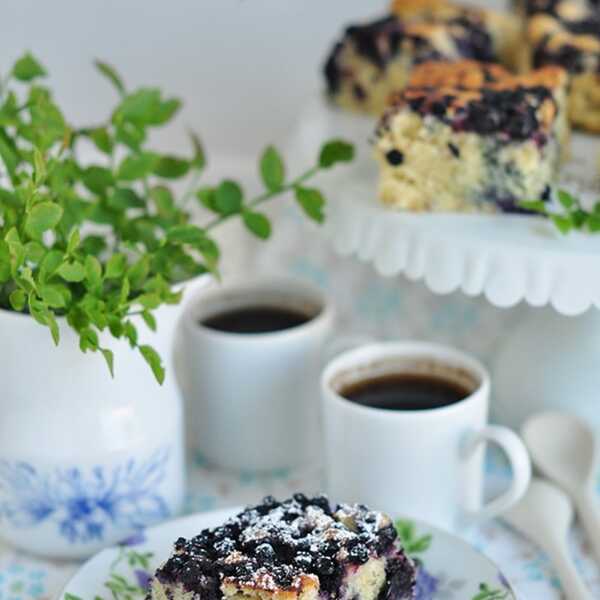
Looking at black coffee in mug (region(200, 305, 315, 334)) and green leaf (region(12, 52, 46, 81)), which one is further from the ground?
green leaf (region(12, 52, 46, 81))

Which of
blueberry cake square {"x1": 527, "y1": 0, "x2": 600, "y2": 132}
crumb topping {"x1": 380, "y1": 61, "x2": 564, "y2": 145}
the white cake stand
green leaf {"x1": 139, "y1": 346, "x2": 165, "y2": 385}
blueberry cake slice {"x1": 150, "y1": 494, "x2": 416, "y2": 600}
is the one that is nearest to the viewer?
blueberry cake slice {"x1": 150, "y1": 494, "x2": 416, "y2": 600}

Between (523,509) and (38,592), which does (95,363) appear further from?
(523,509)

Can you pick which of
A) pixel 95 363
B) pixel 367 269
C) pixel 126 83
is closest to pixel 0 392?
pixel 95 363

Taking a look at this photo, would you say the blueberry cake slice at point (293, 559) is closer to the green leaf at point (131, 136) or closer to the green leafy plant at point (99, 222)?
the green leafy plant at point (99, 222)

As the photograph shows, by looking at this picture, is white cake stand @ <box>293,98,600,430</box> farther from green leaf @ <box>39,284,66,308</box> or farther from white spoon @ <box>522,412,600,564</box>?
green leaf @ <box>39,284,66,308</box>

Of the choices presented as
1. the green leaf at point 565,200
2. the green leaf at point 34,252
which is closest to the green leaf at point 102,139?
the green leaf at point 34,252

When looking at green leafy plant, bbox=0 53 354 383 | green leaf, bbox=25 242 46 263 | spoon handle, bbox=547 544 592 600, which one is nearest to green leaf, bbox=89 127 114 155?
green leafy plant, bbox=0 53 354 383
